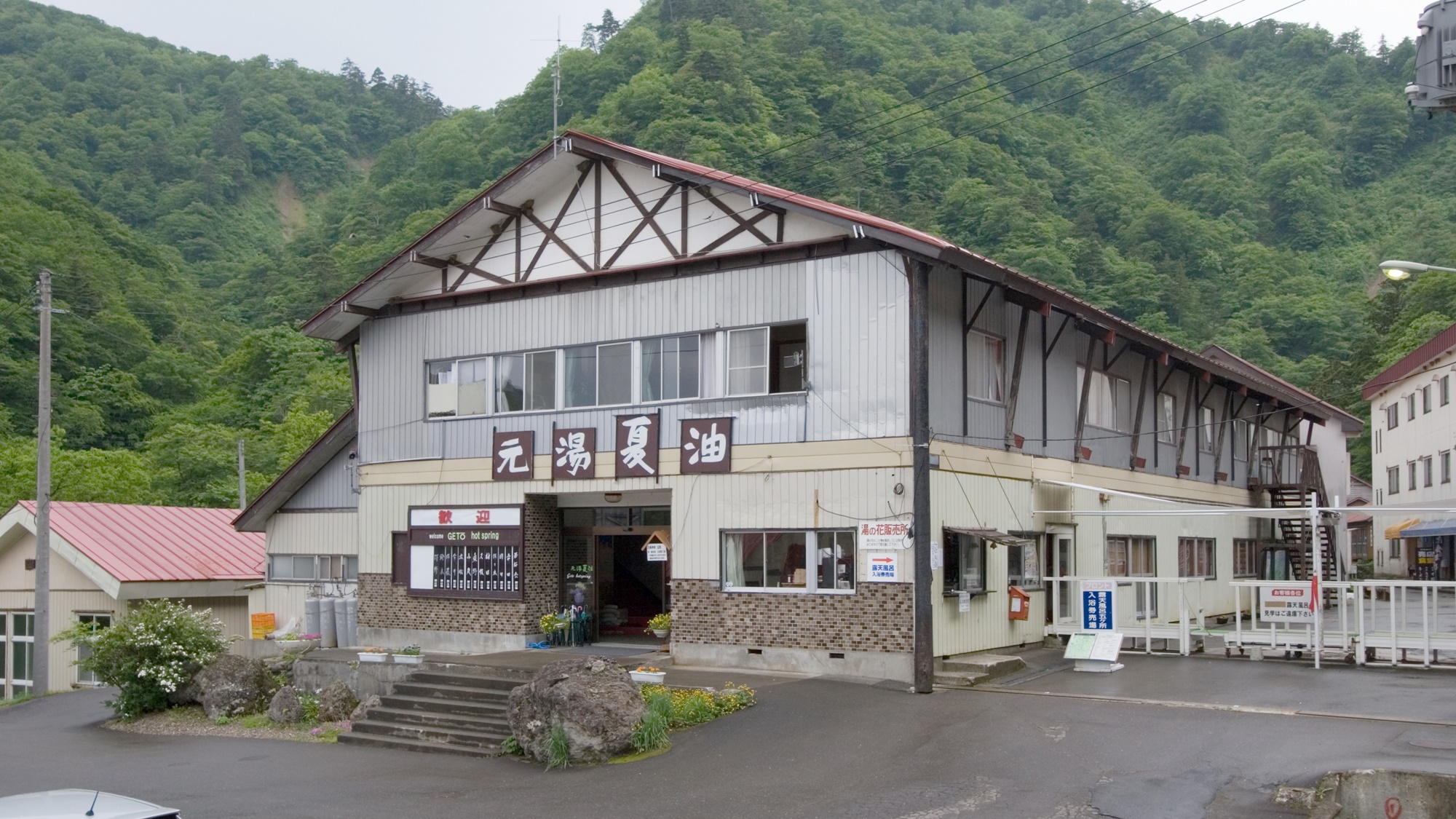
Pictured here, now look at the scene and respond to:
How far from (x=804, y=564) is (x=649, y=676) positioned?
2902mm

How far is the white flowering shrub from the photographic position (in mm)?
20375

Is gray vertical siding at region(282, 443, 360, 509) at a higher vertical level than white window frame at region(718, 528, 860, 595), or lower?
higher

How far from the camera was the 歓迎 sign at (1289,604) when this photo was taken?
60.5ft

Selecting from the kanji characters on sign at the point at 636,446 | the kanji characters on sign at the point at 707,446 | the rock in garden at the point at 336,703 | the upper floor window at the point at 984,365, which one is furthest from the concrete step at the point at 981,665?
the rock in garden at the point at 336,703

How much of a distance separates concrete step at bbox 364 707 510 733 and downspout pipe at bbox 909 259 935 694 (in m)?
5.42

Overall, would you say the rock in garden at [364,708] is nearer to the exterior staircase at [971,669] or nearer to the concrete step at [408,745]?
the concrete step at [408,745]

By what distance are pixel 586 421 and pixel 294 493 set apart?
9.67 meters

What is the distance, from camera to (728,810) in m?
11.3

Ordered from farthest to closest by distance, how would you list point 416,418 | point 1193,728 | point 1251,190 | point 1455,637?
point 1251,190
point 416,418
point 1455,637
point 1193,728

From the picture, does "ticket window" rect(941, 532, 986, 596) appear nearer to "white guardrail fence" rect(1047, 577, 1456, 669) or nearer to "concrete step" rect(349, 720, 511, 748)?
"white guardrail fence" rect(1047, 577, 1456, 669)

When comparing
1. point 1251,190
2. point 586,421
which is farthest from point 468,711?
point 1251,190

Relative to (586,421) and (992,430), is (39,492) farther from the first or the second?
(992,430)

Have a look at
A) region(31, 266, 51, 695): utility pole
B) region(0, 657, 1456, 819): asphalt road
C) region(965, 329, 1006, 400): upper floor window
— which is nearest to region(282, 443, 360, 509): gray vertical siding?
region(31, 266, 51, 695): utility pole

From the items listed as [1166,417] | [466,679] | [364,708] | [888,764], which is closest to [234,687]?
[364,708]
